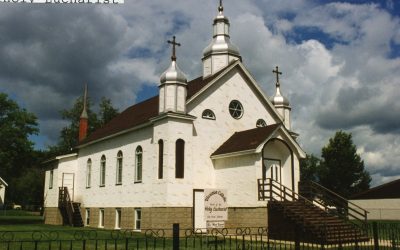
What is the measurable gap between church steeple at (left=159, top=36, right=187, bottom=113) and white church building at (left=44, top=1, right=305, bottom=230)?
5 centimetres

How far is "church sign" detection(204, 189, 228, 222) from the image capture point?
16500 millimetres

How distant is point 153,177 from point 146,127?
2.93 meters

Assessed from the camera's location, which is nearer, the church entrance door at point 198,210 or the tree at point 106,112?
the church entrance door at point 198,210

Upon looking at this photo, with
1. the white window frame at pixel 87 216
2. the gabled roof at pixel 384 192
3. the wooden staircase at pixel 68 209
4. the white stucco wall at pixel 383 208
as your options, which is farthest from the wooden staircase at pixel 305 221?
the gabled roof at pixel 384 192

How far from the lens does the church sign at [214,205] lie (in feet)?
54.1

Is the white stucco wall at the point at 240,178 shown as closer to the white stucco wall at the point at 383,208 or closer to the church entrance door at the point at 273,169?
the church entrance door at the point at 273,169

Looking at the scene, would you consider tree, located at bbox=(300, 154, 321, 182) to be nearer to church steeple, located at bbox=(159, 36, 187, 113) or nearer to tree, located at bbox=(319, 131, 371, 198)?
tree, located at bbox=(319, 131, 371, 198)

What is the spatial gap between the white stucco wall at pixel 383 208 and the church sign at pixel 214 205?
3223cm

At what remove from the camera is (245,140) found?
21688 mm

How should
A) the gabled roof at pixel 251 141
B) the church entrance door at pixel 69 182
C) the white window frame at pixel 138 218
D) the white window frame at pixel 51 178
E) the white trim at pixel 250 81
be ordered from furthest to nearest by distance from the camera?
1. the white window frame at pixel 51 178
2. the church entrance door at pixel 69 182
3. the white window frame at pixel 138 218
4. the white trim at pixel 250 81
5. the gabled roof at pixel 251 141

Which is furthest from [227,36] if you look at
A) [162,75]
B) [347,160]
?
[347,160]

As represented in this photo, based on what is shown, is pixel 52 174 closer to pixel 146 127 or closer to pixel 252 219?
pixel 146 127

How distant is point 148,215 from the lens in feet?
73.1

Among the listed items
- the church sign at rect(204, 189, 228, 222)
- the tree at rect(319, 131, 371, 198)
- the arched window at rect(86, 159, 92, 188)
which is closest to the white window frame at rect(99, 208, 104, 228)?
the arched window at rect(86, 159, 92, 188)
